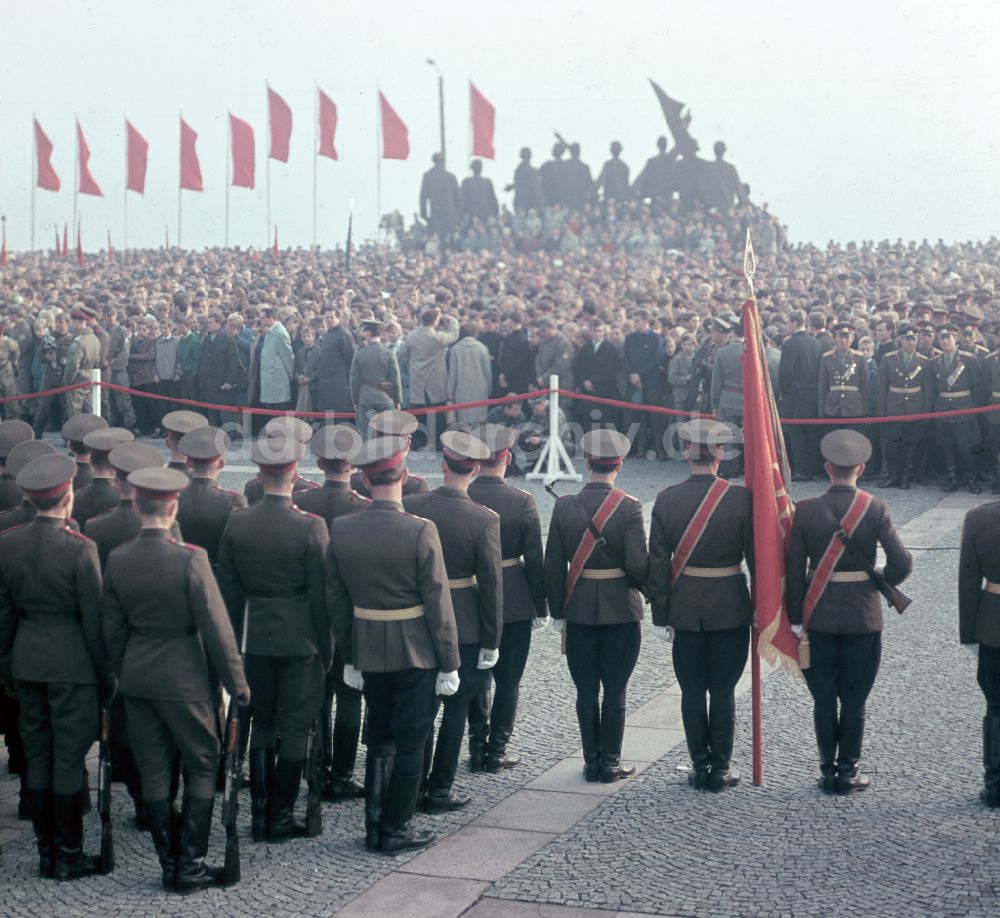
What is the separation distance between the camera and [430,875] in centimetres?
564

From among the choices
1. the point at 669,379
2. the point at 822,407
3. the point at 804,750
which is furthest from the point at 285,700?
the point at 669,379

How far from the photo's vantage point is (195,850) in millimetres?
5590

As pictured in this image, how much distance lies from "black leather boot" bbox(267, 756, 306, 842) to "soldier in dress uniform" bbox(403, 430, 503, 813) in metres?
0.63

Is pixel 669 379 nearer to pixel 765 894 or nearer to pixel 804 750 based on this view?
pixel 804 750

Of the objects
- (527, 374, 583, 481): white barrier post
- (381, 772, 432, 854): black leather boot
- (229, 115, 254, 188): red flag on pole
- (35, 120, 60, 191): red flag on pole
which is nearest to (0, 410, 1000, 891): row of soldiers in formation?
(381, 772, 432, 854): black leather boot

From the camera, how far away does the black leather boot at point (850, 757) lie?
6512mm

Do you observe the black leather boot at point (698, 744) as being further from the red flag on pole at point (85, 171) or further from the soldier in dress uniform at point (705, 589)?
the red flag on pole at point (85, 171)

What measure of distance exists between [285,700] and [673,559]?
1881 millimetres

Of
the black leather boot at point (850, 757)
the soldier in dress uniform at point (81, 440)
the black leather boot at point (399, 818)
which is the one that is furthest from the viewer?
the soldier in dress uniform at point (81, 440)

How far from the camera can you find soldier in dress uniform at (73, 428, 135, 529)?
7051 millimetres

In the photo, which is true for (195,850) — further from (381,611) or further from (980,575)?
(980,575)

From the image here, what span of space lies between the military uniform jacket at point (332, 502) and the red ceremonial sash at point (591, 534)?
995 mm

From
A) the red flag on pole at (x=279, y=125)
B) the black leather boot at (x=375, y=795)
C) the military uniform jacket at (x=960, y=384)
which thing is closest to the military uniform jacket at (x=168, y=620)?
the black leather boot at (x=375, y=795)

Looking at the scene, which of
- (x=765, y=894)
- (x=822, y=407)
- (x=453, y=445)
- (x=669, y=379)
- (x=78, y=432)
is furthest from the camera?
(x=669, y=379)
